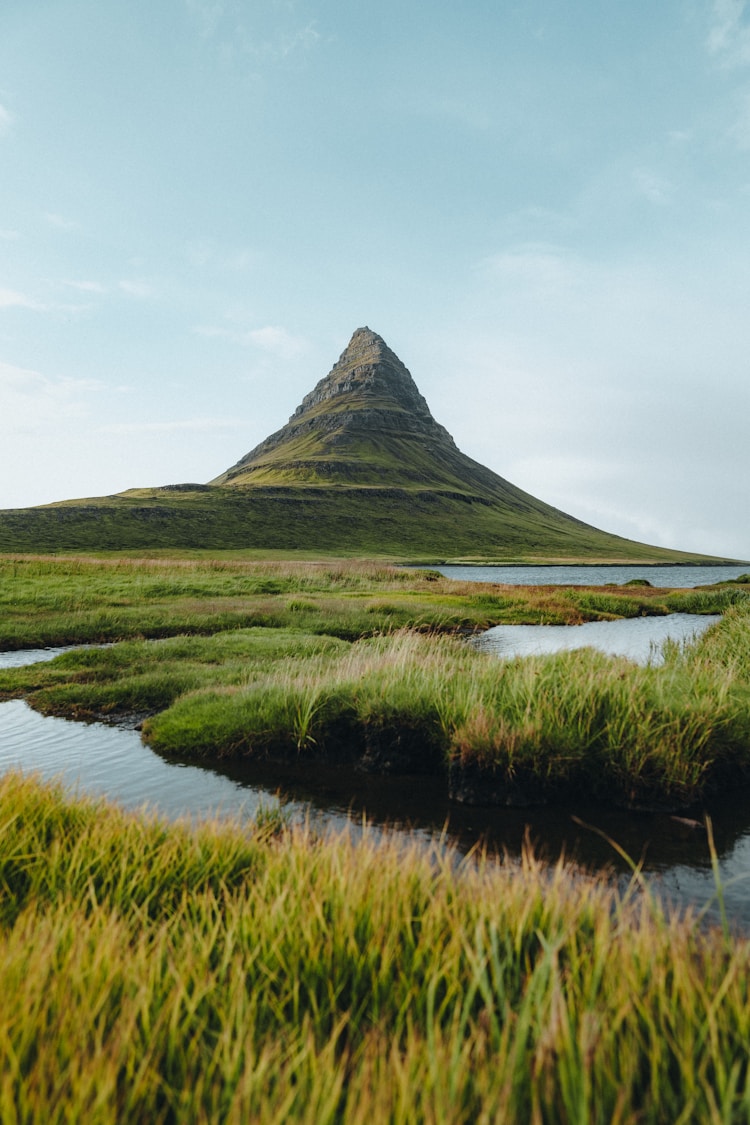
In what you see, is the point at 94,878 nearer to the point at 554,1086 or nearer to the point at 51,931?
the point at 51,931

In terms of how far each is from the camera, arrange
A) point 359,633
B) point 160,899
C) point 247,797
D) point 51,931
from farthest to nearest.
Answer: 1. point 359,633
2. point 247,797
3. point 160,899
4. point 51,931

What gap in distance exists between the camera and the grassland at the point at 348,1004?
253cm

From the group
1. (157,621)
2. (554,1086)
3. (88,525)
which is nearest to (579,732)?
(554,1086)

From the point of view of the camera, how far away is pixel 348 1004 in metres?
3.58

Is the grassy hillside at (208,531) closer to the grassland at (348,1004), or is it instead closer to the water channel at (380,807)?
the water channel at (380,807)

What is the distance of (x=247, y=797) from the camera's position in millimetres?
9672

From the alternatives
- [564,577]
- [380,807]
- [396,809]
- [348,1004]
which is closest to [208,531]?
[564,577]

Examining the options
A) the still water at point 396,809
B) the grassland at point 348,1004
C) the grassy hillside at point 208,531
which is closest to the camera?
the grassland at point 348,1004

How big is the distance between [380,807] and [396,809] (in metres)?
0.24

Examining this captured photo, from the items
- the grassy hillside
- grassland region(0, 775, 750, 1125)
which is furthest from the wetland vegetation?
the grassy hillside

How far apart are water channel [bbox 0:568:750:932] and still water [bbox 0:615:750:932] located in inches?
0.6

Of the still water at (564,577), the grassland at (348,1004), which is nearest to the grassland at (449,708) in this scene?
the grassland at (348,1004)

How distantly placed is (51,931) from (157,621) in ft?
83.5

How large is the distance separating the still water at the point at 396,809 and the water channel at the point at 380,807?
0.02 m
